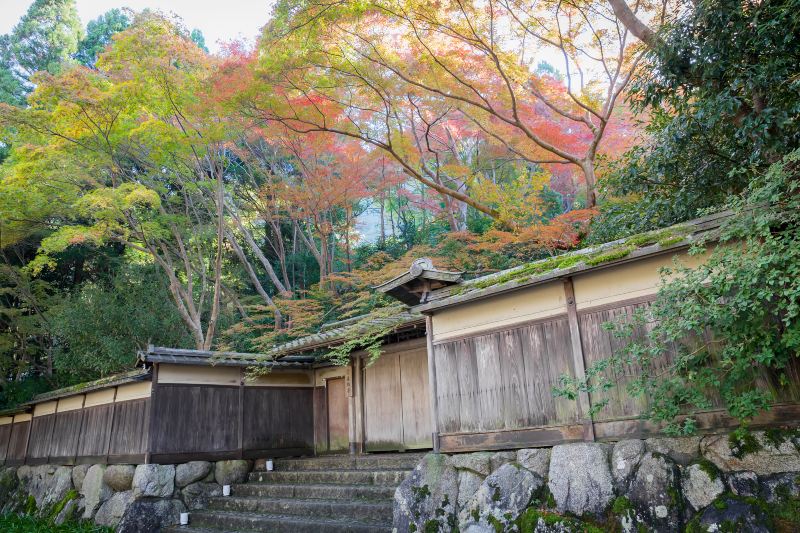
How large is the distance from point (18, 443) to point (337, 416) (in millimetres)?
12951

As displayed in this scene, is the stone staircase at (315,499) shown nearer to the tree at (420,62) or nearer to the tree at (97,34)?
the tree at (420,62)

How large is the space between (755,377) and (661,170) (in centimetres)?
493

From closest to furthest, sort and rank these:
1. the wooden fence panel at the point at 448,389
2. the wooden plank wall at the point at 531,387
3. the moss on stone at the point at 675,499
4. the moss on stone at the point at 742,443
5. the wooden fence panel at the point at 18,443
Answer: the moss on stone at the point at 742,443
the moss on stone at the point at 675,499
the wooden plank wall at the point at 531,387
the wooden fence panel at the point at 448,389
the wooden fence panel at the point at 18,443

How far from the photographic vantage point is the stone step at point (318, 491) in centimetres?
967

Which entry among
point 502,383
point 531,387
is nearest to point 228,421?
point 502,383

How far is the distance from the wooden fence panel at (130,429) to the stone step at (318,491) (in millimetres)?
2420

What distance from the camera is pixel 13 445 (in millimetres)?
19266

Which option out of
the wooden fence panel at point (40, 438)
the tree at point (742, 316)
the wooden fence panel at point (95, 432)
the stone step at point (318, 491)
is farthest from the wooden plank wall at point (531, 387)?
the wooden fence panel at point (40, 438)

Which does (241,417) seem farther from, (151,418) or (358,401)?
(358,401)

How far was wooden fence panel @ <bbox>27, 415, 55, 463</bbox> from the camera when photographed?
55.7 ft

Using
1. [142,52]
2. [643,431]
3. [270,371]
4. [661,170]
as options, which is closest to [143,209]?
[142,52]

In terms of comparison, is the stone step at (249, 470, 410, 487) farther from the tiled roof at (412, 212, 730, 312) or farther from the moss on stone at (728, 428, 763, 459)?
the moss on stone at (728, 428, 763, 459)

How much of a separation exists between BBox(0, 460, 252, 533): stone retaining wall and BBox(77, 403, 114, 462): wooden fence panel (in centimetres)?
36

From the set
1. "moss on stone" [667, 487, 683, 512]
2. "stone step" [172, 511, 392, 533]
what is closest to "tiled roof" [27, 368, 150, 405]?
"stone step" [172, 511, 392, 533]
